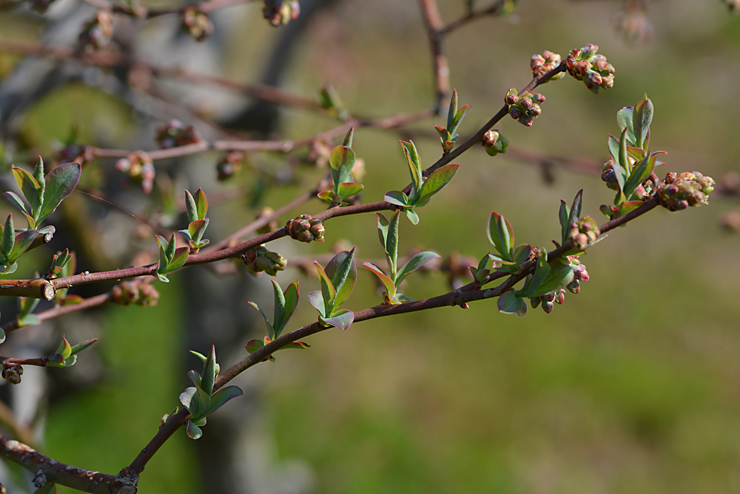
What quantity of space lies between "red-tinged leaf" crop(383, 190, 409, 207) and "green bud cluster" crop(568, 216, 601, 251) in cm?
12

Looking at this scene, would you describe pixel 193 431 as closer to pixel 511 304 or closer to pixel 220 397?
pixel 220 397

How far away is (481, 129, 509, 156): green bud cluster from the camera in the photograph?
500 mm

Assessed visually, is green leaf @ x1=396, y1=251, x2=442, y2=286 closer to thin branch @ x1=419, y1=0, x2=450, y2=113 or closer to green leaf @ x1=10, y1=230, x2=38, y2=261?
green leaf @ x1=10, y1=230, x2=38, y2=261

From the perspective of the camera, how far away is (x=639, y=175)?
42cm

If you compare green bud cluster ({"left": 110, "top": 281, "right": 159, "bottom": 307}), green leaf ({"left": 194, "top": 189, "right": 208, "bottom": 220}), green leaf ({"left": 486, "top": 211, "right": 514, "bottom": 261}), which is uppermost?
green leaf ({"left": 486, "top": 211, "right": 514, "bottom": 261})

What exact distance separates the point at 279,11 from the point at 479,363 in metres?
2.82

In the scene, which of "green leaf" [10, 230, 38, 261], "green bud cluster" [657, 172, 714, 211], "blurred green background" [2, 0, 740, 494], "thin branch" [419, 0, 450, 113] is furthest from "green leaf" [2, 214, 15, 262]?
"blurred green background" [2, 0, 740, 494]

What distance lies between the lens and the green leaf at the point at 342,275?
450 millimetres

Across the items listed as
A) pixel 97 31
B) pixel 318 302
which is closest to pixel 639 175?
pixel 318 302

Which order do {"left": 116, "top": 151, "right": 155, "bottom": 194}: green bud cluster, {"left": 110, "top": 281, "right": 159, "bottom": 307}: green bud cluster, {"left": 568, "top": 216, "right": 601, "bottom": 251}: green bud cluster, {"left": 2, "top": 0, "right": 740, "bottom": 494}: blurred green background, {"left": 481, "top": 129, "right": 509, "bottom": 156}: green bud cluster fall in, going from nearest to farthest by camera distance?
{"left": 568, "top": 216, "right": 601, "bottom": 251}: green bud cluster
{"left": 481, "top": 129, "right": 509, "bottom": 156}: green bud cluster
{"left": 110, "top": 281, "right": 159, "bottom": 307}: green bud cluster
{"left": 116, "top": 151, "right": 155, "bottom": 194}: green bud cluster
{"left": 2, "top": 0, "right": 740, "bottom": 494}: blurred green background

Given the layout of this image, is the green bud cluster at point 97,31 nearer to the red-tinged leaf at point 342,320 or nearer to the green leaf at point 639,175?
the red-tinged leaf at point 342,320

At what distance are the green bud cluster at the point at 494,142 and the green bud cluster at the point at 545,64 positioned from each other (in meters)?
0.06

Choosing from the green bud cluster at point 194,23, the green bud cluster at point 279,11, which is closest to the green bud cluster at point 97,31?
the green bud cluster at point 194,23

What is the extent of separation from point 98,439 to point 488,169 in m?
3.26
